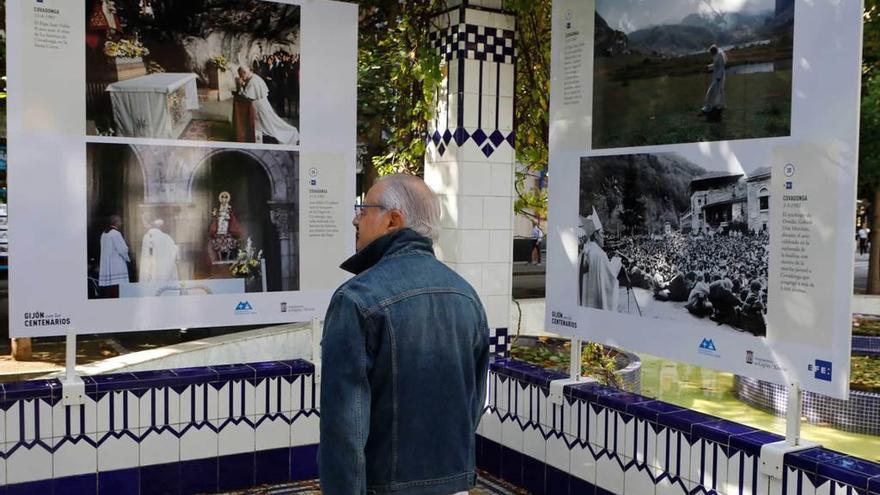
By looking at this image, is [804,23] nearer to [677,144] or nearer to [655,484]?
[677,144]

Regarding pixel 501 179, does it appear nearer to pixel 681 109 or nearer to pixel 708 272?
pixel 681 109

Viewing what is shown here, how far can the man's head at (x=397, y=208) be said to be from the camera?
242cm

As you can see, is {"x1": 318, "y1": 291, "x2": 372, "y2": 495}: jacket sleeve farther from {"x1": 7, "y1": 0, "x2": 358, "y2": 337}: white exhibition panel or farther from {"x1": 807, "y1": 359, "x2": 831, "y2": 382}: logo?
{"x1": 7, "y1": 0, "x2": 358, "y2": 337}: white exhibition panel

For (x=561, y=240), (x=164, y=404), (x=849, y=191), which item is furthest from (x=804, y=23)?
(x=164, y=404)

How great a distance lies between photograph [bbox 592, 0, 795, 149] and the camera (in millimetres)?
3242

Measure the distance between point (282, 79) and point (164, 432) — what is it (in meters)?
2.00

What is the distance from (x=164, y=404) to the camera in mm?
4512

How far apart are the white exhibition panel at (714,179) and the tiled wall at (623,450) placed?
30cm

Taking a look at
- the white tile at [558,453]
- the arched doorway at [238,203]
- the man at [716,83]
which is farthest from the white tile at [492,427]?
the man at [716,83]

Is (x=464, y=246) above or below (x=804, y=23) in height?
below

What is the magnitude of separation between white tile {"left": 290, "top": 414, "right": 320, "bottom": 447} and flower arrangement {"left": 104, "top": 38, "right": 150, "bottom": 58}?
7.24ft

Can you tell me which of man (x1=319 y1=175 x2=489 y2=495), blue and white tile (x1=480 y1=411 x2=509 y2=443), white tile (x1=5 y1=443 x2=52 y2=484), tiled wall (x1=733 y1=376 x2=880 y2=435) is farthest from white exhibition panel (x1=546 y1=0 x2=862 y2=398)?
tiled wall (x1=733 y1=376 x2=880 y2=435)

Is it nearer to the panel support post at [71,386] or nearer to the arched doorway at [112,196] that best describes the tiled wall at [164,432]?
the panel support post at [71,386]

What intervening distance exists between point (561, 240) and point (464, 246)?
999mm
